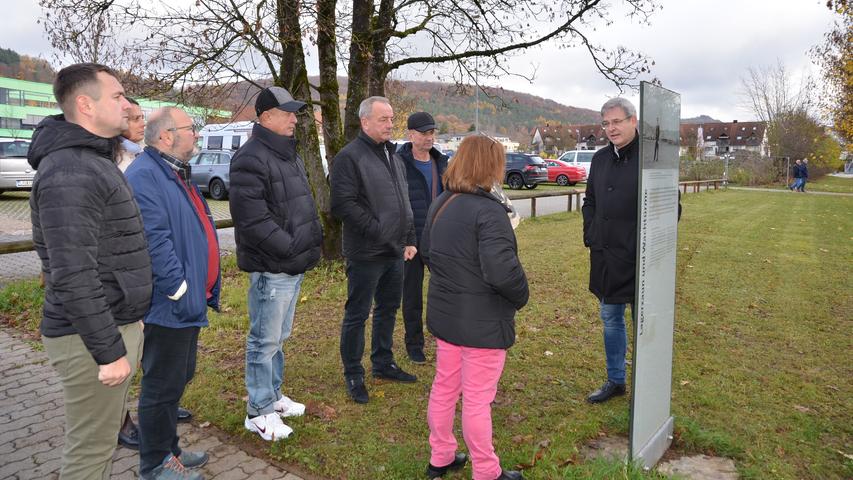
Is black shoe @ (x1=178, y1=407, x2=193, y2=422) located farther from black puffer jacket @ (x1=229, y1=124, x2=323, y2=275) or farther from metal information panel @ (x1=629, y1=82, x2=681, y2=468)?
metal information panel @ (x1=629, y1=82, x2=681, y2=468)

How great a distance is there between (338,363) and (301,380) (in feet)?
1.34

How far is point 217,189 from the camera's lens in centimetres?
1881

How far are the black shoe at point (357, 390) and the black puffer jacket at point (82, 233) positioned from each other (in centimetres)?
205

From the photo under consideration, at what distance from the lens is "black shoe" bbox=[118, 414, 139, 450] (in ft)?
11.3

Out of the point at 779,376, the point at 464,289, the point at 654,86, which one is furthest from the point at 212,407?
the point at 779,376

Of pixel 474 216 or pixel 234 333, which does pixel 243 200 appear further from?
pixel 234 333

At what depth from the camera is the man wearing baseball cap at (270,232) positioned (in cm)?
322

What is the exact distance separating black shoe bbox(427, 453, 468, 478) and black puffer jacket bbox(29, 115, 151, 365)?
1.67 meters

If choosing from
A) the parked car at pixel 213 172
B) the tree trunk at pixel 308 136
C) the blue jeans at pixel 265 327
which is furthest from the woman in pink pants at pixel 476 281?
the parked car at pixel 213 172

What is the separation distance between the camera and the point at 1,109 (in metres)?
54.2

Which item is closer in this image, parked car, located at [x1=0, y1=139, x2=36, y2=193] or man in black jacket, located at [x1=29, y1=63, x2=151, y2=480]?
man in black jacket, located at [x1=29, y1=63, x2=151, y2=480]

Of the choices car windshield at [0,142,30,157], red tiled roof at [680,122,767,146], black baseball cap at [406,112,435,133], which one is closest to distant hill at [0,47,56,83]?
car windshield at [0,142,30,157]

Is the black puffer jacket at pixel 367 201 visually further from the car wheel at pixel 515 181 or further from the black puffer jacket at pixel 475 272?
the car wheel at pixel 515 181

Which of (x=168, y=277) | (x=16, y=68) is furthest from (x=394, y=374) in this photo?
(x=16, y=68)
